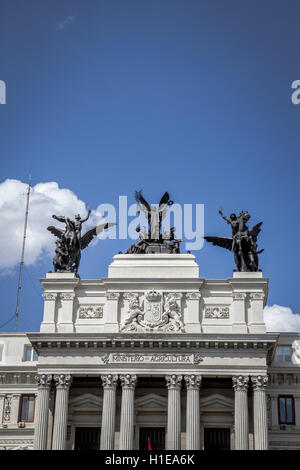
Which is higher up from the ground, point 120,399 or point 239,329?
point 239,329

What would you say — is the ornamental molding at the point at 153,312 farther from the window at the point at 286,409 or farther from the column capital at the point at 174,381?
the window at the point at 286,409

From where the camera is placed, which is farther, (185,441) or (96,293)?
(96,293)

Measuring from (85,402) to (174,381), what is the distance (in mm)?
6143

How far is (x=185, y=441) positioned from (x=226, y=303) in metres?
8.98

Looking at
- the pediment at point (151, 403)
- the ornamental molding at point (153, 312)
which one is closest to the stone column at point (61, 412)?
the pediment at point (151, 403)

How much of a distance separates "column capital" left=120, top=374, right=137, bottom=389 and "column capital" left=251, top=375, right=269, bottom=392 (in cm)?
→ 712

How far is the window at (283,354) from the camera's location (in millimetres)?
58625

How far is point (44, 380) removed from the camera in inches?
2101

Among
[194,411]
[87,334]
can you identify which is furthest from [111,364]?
[194,411]

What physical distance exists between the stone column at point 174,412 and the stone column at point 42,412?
290 inches

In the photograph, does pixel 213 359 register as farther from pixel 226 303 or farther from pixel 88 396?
pixel 88 396

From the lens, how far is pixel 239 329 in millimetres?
54219

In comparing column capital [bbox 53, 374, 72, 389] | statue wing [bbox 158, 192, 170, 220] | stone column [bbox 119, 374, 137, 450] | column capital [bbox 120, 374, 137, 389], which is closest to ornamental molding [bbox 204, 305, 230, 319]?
column capital [bbox 120, 374, 137, 389]

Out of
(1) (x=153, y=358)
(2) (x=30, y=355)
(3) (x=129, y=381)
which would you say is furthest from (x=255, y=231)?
(2) (x=30, y=355)
